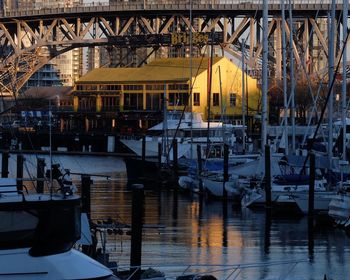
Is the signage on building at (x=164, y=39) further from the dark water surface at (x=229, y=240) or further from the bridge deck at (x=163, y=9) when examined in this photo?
the dark water surface at (x=229, y=240)

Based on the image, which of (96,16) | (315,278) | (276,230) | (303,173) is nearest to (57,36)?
(96,16)

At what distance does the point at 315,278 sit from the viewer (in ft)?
94.1

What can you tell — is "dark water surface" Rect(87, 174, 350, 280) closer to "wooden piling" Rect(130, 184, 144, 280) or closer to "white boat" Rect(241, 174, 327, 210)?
"white boat" Rect(241, 174, 327, 210)

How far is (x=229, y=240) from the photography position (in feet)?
124

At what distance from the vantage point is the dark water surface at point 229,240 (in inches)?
1212

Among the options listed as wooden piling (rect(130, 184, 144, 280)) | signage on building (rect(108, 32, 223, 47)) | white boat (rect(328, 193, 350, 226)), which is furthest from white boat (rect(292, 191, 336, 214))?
signage on building (rect(108, 32, 223, 47))

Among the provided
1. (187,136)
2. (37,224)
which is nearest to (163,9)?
(187,136)

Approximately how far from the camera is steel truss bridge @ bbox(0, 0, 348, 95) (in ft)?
371

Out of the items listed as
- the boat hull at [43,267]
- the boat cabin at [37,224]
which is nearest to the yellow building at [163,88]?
the boat cabin at [37,224]

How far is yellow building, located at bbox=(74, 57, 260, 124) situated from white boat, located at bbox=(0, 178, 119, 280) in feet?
296

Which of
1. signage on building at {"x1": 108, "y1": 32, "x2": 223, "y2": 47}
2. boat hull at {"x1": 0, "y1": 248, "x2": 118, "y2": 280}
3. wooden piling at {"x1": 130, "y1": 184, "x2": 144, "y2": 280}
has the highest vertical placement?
signage on building at {"x1": 108, "y1": 32, "x2": 223, "y2": 47}

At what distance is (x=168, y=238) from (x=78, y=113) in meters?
82.3

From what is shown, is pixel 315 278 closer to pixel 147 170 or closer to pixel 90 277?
pixel 90 277

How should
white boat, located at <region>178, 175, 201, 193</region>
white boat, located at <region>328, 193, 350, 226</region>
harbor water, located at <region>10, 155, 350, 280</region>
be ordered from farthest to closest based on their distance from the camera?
white boat, located at <region>178, 175, 201, 193</region> < white boat, located at <region>328, 193, 350, 226</region> < harbor water, located at <region>10, 155, 350, 280</region>
